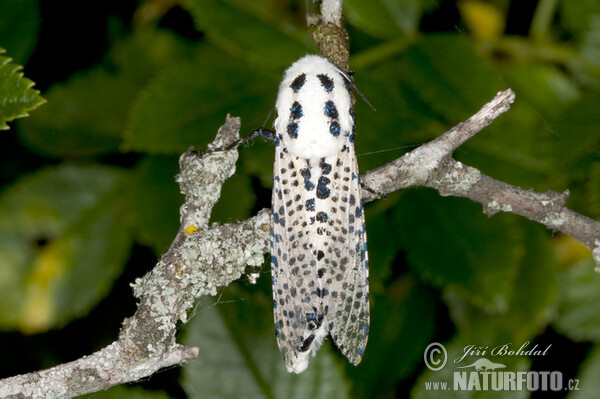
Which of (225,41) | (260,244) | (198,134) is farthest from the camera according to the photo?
(225,41)

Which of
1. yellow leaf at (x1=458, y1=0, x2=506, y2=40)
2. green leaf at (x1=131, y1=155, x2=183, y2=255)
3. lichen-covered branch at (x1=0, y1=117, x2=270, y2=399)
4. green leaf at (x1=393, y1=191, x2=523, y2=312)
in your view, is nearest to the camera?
lichen-covered branch at (x1=0, y1=117, x2=270, y2=399)

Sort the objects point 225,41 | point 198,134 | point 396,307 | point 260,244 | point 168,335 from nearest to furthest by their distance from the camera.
→ 1. point 168,335
2. point 260,244
3. point 198,134
4. point 225,41
5. point 396,307

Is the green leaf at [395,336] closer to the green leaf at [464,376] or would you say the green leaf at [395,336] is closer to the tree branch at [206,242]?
the green leaf at [464,376]

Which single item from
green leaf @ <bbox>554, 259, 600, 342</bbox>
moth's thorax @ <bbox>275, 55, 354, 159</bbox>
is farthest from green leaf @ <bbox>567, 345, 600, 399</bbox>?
moth's thorax @ <bbox>275, 55, 354, 159</bbox>

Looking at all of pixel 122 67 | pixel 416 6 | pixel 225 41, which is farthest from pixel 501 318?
pixel 122 67

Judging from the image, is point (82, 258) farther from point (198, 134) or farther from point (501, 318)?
point (501, 318)

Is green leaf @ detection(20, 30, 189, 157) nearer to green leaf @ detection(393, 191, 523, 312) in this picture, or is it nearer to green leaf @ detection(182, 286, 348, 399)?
green leaf @ detection(182, 286, 348, 399)

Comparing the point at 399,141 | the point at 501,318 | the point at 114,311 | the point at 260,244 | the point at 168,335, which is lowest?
the point at 114,311

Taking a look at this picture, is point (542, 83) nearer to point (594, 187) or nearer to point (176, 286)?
point (594, 187)
